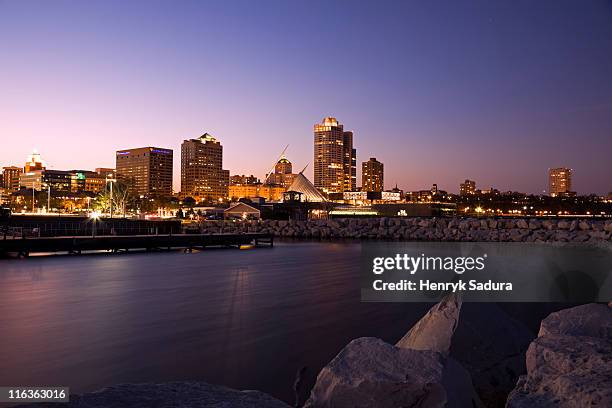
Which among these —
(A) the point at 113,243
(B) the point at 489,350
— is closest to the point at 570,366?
(B) the point at 489,350

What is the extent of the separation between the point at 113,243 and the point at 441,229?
43.4 meters

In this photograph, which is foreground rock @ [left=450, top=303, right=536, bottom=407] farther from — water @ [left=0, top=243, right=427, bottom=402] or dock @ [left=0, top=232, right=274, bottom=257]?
dock @ [left=0, top=232, right=274, bottom=257]

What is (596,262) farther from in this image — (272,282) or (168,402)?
(168,402)

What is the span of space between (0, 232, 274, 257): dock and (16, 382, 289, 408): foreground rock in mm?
31346

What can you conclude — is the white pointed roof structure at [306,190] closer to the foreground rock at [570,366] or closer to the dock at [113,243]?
the dock at [113,243]

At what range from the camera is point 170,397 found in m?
3.29

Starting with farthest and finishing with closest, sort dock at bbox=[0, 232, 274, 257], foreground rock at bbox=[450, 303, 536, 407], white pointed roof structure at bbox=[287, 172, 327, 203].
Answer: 1. white pointed roof structure at bbox=[287, 172, 327, 203]
2. dock at bbox=[0, 232, 274, 257]
3. foreground rock at bbox=[450, 303, 536, 407]

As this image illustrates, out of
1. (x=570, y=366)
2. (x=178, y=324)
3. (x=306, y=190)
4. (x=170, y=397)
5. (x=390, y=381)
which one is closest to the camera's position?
(x=170, y=397)

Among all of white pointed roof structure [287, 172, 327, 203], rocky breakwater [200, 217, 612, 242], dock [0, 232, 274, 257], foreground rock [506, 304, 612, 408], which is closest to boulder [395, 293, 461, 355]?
foreground rock [506, 304, 612, 408]

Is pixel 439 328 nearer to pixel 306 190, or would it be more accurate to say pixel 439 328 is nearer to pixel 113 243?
pixel 113 243

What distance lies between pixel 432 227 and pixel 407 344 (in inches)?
2361

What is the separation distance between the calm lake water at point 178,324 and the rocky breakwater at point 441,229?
38.1 meters

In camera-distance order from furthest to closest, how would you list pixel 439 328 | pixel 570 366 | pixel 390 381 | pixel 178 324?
pixel 178 324, pixel 439 328, pixel 570 366, pixel 390 381

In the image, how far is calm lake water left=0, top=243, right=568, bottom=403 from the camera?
850 cm
